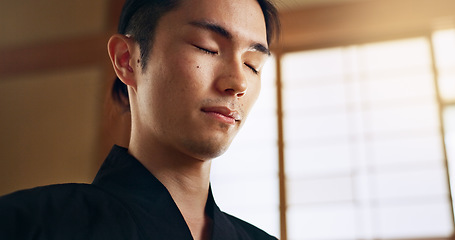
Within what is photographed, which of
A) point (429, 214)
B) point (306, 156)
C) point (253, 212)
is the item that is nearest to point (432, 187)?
point (429, 214)

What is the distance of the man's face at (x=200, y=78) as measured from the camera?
3.00 feet

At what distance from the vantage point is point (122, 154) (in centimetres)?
103

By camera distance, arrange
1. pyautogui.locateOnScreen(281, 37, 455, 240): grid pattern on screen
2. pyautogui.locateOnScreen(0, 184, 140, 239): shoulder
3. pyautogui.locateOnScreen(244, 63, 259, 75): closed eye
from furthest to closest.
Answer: pyautogui.locateOnScreen(281, 37, 455, 240): grid pattern on screen < pyautogui.locateOnScreen(244, 63, 259, 75): closed eye < pyautogui.locateOnScreen(0, 184, 140, 239): shoulder

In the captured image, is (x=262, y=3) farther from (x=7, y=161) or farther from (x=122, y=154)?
(x=7, y=161)

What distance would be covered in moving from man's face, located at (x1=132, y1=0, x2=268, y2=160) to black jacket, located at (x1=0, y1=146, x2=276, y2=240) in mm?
72

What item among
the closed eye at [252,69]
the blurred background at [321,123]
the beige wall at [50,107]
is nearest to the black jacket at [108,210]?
the closed eye at [252,69]

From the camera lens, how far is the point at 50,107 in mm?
4062

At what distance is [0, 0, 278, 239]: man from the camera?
865mm

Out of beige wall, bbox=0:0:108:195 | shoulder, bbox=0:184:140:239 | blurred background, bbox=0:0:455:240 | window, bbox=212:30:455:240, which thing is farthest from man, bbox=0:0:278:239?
beige wall, bbox=0:0:108:195

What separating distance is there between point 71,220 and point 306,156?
9.09 ft

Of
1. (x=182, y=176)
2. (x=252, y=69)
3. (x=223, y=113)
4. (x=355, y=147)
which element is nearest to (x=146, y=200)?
(x=182, y=176)

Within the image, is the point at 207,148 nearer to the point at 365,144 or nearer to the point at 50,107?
the point at 365,144

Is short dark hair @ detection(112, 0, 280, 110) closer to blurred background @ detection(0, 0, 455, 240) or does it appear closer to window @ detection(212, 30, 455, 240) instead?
blurred background @ detection(0, 0, 455, 240)

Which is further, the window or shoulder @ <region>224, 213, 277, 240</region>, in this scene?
the window
